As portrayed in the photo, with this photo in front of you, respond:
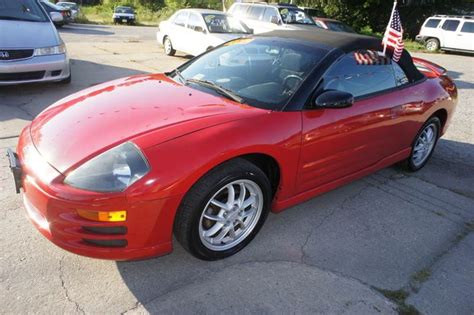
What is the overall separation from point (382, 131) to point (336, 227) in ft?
3.36

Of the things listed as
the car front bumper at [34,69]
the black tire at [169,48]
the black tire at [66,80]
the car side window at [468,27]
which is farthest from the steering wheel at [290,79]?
the car side window at [468,27]

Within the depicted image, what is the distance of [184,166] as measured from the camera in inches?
87.5

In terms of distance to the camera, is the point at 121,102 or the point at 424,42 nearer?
the point at 121,102

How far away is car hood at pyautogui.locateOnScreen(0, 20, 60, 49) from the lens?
5.79 meters

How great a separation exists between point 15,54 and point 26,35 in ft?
1.53

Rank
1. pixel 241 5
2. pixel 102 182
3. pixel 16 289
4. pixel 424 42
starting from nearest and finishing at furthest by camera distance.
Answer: pixel 102 182
pixel 16 289
pixel 241 5
pixel 424 42

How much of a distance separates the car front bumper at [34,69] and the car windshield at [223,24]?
4323mm

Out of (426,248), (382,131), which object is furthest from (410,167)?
(426,248)

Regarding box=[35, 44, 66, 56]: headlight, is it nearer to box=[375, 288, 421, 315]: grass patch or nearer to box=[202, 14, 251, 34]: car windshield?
box=[202, 14, 251, 34]: car windshield

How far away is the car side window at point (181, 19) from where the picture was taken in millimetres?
10466

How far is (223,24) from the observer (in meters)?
9.95

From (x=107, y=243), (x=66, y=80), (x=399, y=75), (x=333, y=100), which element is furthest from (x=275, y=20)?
(x=107, y=243)

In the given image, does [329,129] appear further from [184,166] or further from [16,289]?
[16,289]

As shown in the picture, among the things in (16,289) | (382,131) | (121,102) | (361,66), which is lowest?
(16,289)
